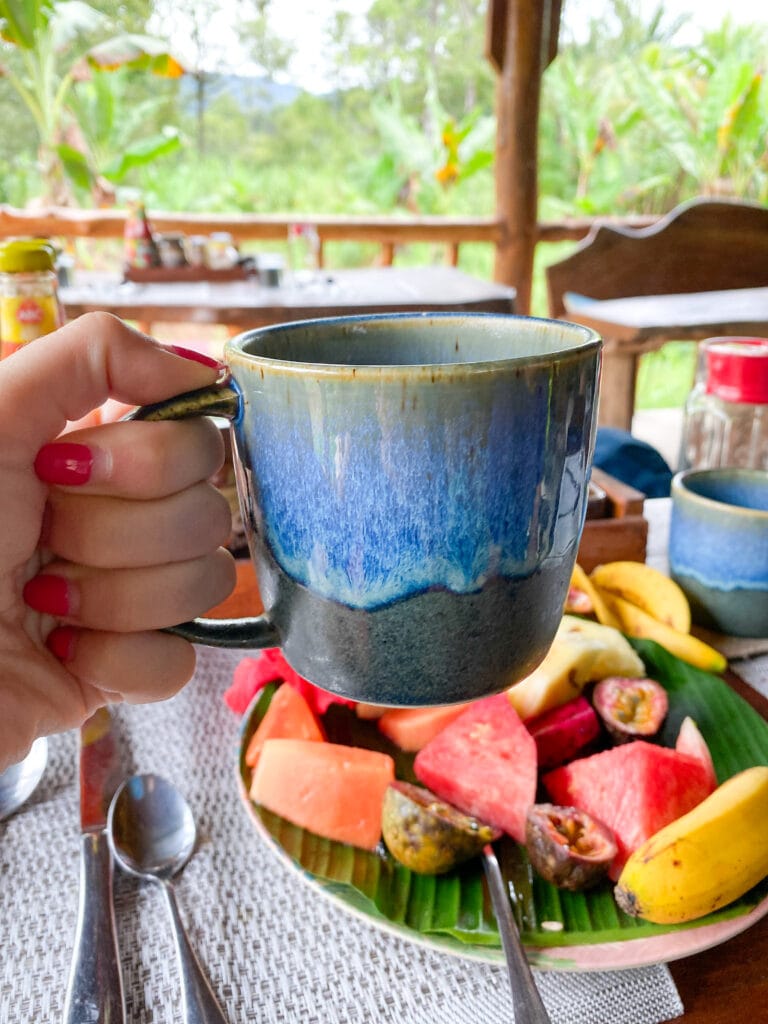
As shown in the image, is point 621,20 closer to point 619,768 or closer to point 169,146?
point 169,146

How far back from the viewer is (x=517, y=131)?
4047 mm

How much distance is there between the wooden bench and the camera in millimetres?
2209

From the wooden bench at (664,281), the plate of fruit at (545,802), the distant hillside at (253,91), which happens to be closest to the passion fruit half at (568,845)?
the plate of fruit at (545,802)

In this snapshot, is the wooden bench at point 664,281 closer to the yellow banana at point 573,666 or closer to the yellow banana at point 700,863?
the yellow banana at point 573,666

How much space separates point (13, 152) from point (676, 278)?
395 inches

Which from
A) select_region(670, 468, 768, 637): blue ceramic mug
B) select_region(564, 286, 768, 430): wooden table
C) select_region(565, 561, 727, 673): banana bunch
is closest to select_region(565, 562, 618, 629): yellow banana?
select_region(565, 561, 727, 673): banana bunch

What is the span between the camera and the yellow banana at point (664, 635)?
0.69 m

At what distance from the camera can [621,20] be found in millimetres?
10078

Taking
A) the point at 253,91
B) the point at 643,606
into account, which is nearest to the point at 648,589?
the point at 643,606

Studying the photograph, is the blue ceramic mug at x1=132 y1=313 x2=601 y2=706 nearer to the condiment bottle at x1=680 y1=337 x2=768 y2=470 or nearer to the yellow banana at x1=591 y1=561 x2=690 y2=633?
the yellow banana at x1=591 y1=561 x2=690 y2=633

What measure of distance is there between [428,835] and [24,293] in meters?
0.63

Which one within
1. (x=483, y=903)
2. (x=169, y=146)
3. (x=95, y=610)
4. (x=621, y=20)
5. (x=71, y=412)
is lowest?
(x=483, y=903)

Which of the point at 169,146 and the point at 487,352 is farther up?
the point at 169,146

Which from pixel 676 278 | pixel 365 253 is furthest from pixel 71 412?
pixel 365 253
